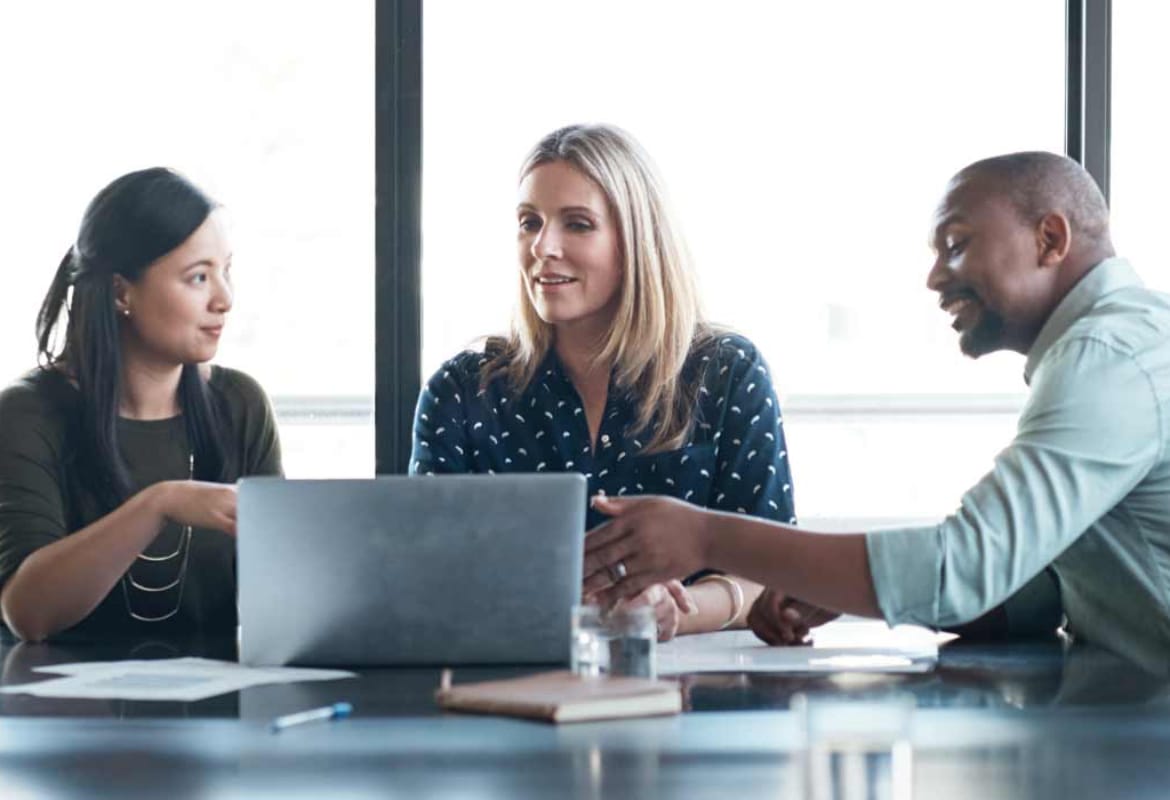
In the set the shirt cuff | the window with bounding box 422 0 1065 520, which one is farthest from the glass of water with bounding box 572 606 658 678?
the window with bounding box 422 0 1065 520

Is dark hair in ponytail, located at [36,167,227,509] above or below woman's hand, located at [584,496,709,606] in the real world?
above

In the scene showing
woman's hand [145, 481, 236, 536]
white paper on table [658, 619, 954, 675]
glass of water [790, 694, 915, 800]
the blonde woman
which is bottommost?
white paper on table [658, 619, 954, 675]

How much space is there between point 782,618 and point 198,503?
0.78 m

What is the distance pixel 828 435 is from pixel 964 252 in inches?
120

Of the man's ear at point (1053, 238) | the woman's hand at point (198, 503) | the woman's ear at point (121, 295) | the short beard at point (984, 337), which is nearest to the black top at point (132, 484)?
the woman's ear at point (121, 295)

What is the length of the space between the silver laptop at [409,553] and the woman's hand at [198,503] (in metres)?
0.31

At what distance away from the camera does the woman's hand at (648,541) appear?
194 cm

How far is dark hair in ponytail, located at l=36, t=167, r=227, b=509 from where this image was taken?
257 cm

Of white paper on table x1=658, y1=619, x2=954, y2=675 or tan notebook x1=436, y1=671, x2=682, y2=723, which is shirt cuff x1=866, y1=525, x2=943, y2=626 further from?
tan notebook x1=436, y1=671, x2=682, y2=723

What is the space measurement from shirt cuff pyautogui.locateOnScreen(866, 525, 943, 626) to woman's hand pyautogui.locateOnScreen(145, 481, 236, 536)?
818mm

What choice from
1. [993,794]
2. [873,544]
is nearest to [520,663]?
[873,544]

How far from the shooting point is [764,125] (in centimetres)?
400

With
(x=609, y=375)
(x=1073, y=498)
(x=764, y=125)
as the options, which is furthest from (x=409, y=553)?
(x=764, y=125)

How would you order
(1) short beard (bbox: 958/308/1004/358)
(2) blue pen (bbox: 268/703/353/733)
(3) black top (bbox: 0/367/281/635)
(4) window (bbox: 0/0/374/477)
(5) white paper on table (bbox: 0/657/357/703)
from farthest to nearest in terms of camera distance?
(4) window (bbox: 0/0/374/477)
(3) black top (bbox: 0/367/281/635)
(1) short beard (bbox: 958/308/1004/358)
(5) white paper on table (bbox: 0/657/357/703)
(2) blue pen (bbox: 268/703/353/733)
